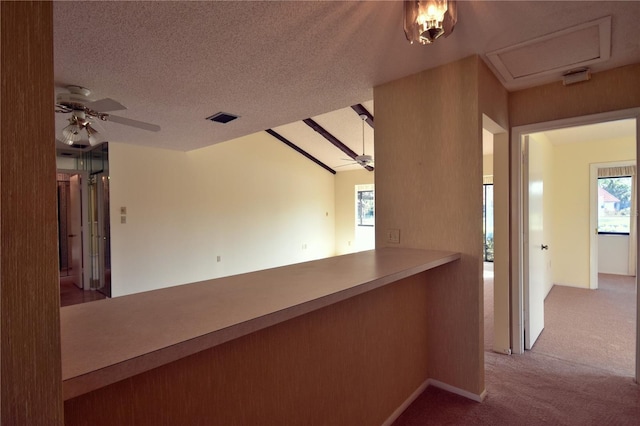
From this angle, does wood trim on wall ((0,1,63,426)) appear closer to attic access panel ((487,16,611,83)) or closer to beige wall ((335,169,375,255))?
attic access panel ((487,16,611,83))

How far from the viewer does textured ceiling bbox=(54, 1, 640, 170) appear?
4.91ft

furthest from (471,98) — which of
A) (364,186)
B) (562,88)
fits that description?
(364,186)

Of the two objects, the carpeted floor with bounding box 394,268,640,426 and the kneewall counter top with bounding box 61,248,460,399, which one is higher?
the kneewall counter top with bounding box 61,248,460,399

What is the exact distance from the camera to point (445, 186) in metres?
2.12

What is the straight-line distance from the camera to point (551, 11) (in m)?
1.52

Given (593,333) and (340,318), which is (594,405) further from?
(340,318)

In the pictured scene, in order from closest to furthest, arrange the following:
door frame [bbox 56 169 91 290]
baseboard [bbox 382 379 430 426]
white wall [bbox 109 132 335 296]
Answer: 1. baseboard [bbox 382 379 430 426]
2. white wall [bbox 109 132 335 296]
3. door frame [bbox 56 169 91 290]

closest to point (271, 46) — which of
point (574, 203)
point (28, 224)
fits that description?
point (28, 224)

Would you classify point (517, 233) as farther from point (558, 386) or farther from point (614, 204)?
point (614, 204)

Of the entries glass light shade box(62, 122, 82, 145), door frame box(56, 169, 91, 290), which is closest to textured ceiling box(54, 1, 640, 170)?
glass light shade box(62, 122, 82, 145)

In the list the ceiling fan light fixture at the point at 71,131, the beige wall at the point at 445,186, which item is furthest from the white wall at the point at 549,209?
the ceiling fan light fixture at the point at 71,131

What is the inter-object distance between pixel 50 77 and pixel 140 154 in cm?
514

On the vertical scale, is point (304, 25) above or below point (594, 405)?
above

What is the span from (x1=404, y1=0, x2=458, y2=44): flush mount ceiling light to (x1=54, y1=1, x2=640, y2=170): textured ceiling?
0.22 m
